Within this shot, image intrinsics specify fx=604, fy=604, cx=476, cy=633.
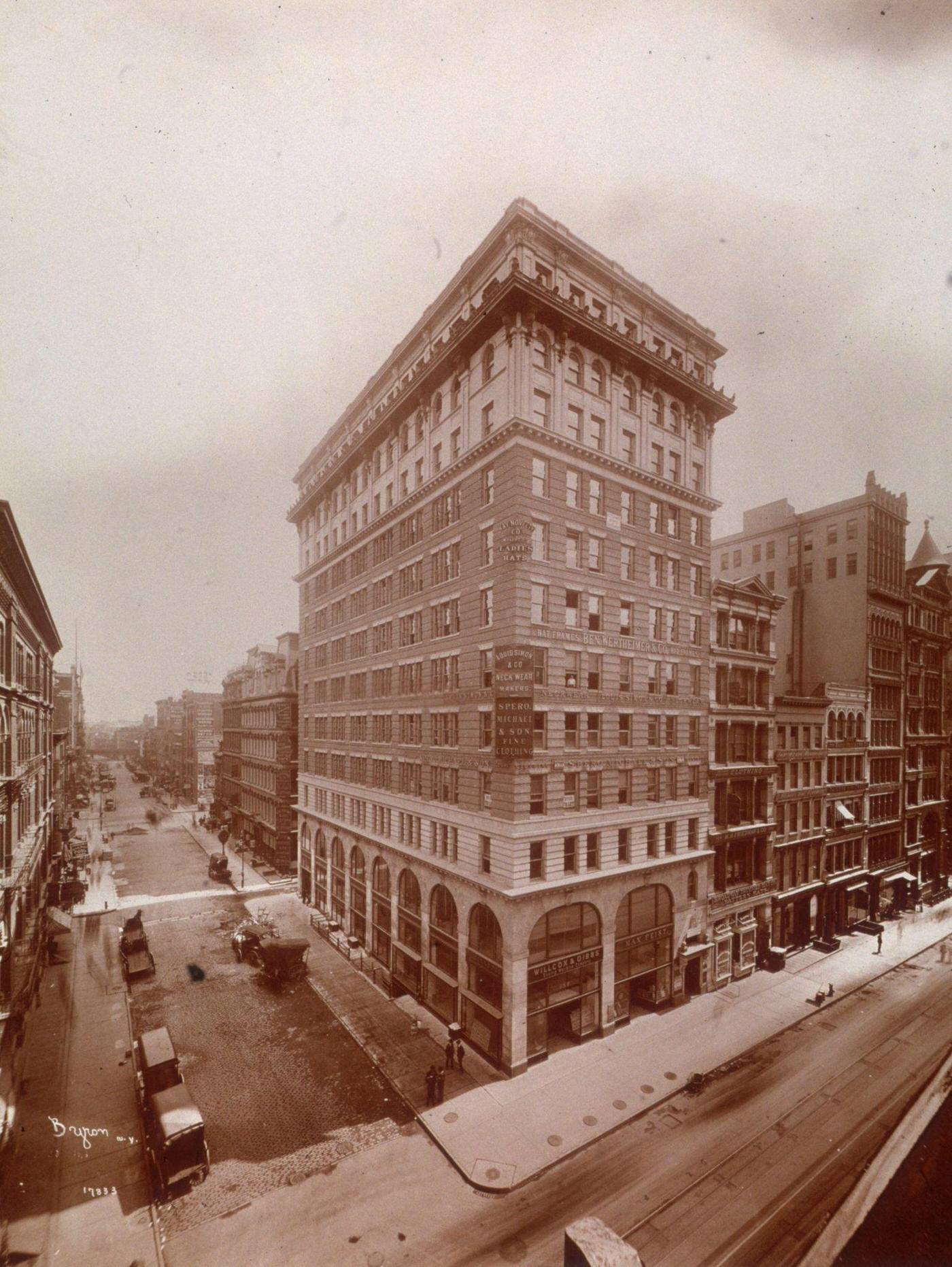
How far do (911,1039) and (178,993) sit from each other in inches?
1419

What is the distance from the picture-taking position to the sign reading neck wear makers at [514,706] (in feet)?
82.1

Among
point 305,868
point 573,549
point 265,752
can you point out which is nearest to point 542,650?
point 573,549

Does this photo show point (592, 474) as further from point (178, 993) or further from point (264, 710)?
point (264, 710)

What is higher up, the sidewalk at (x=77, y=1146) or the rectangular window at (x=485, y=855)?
the rectangular window at (x=485, y=855)

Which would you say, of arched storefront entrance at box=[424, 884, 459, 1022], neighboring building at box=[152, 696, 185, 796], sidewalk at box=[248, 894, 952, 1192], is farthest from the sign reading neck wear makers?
neighboring building at box=[152, 696, 185, 796]

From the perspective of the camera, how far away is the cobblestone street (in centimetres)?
1919

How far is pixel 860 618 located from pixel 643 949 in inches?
1231

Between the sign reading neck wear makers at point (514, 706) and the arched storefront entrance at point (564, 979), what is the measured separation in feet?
24.8

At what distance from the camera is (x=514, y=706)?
82.5ft

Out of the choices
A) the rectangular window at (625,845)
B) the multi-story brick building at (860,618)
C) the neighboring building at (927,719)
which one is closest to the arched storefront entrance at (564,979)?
the rectangular window at (625,845)

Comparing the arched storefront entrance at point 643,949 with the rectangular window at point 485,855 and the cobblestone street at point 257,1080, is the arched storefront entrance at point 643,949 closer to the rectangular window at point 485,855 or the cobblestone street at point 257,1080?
the rectangular window at point 485,855

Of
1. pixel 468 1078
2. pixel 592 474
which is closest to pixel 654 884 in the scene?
pixel 468 1078

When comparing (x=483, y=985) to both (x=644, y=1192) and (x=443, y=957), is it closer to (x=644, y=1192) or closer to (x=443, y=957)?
(x=443, y=957)

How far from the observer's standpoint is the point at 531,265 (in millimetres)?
27188
